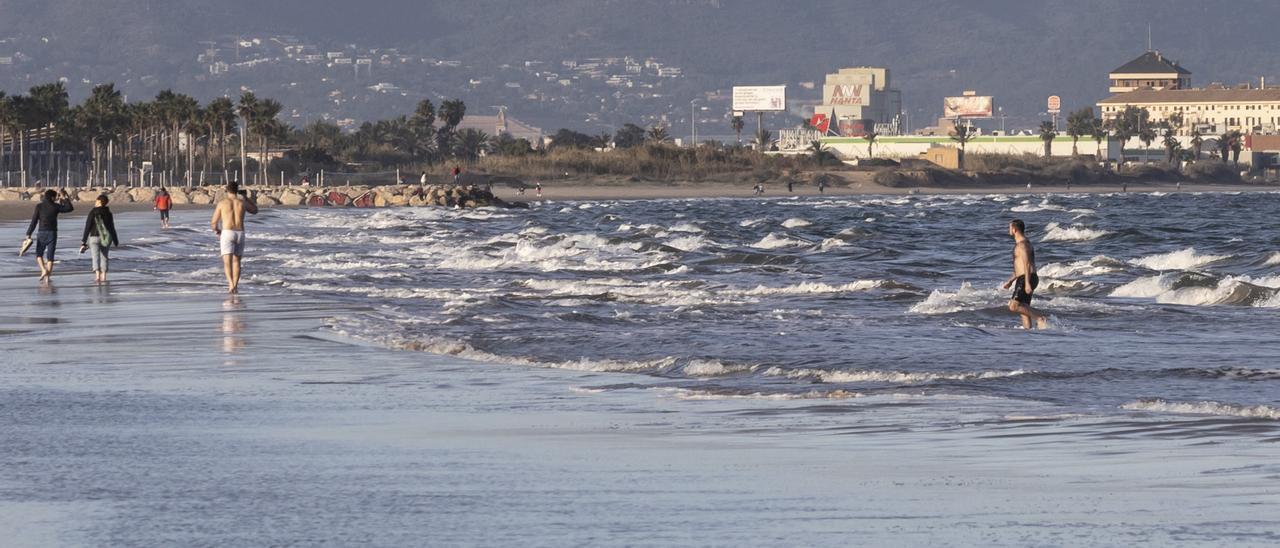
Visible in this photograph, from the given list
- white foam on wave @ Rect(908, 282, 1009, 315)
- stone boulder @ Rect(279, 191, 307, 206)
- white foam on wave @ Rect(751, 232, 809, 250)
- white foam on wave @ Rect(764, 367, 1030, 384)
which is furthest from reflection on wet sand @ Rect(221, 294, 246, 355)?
stone boulder @ Rect(279, 191, 307, 206)

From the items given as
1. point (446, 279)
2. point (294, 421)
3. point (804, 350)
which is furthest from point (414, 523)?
point (446, 279)

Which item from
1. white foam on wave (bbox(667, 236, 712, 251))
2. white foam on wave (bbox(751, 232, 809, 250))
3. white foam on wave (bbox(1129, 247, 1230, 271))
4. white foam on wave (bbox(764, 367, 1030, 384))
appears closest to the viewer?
white foam on wave (bbox(764, 367, 1030, 384))

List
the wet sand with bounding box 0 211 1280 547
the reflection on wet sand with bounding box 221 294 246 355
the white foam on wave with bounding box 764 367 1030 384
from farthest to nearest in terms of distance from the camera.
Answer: the reflection on wet sand with bounding box 221 294 246 355 → the white foam on wave with bounding box 764 367 1030 384 → the wet sand with bounding box 0 211 1280 547

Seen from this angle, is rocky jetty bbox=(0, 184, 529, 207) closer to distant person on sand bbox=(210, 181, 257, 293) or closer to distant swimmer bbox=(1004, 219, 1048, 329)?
distant person on sand bbox=(210, 181, 257, 293)

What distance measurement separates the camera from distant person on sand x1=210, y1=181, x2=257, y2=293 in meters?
23.7

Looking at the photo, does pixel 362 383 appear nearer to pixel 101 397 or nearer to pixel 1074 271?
pixel 101 397

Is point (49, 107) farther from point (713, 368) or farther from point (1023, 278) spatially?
point (713, 368)

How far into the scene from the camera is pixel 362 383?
535 inches

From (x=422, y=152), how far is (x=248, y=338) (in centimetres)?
15461

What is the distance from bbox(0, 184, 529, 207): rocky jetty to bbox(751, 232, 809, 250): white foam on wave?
43871mm

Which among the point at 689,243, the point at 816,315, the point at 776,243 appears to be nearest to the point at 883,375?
the point at 816,315

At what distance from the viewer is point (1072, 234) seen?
5234 cm

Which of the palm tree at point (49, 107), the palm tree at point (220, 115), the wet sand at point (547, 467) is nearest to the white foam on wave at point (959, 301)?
the wet sand at point (547, 467)

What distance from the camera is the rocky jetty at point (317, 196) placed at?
89.6 meters
